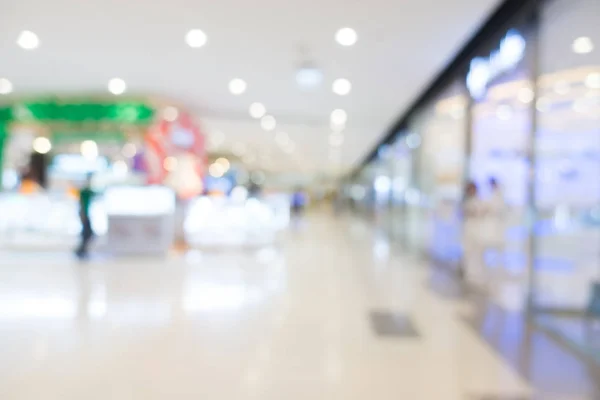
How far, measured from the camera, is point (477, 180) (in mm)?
6914


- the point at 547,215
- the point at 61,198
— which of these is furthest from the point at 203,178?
the point at 547,215

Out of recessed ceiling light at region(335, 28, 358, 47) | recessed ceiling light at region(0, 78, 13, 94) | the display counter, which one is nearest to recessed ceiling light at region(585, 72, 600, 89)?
recessed ceiling light at region(335, 28, 358, 47)

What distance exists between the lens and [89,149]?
12570 millimetres

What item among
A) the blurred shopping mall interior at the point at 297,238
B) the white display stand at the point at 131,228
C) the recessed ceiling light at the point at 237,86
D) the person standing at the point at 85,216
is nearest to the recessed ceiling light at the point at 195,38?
the blurred shopping mall interior at the point at 297,238

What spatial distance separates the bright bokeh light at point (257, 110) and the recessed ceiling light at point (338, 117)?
163 centimetres

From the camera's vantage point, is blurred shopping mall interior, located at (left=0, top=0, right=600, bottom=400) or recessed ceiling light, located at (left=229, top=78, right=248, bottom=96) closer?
blurred shopping mall interior, located at (left=0, top=0, right=600, bottom=400)

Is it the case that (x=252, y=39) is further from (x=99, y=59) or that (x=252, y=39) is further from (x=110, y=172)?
(x=110, y=172)

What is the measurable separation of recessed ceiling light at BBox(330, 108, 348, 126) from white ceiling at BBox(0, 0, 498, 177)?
1.19 feet

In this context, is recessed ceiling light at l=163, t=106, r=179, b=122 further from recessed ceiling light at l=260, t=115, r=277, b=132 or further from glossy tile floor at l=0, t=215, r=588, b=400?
glossy tile floor at l=0, t=215, r=588, b=400

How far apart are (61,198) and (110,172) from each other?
5.51 ft

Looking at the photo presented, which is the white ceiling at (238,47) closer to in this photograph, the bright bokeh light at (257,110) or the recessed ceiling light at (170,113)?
the bright bokeh light at (257,110)

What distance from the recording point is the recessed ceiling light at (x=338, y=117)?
455 inches

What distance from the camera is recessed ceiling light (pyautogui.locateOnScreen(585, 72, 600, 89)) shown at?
12.6 feet

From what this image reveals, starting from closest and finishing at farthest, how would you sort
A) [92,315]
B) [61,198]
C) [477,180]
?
[92,315] < [477,180] < [61,198]
